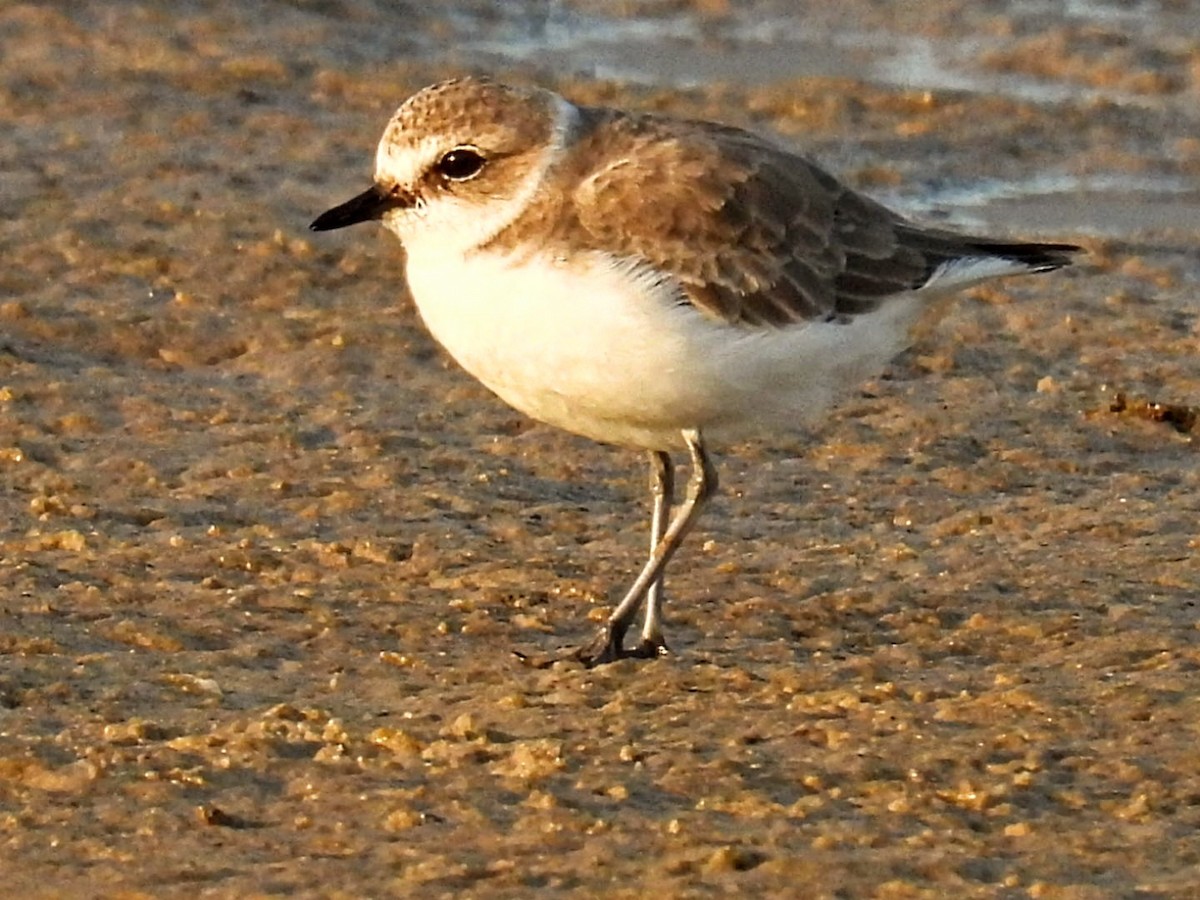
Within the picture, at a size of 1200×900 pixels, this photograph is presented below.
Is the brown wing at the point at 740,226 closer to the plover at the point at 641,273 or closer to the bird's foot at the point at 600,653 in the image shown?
the plover at the point at 641,273

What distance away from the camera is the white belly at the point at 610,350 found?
5551 millimetres

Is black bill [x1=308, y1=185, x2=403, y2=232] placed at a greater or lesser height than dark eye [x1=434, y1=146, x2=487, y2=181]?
lesser

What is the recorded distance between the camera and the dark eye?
594cm

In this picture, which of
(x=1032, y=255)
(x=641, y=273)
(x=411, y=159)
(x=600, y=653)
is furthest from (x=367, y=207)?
(x=1032, y=255)

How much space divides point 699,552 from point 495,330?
1.27m

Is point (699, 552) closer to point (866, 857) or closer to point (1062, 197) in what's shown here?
point (866, 857)

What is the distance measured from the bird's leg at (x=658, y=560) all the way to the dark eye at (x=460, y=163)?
0.80m

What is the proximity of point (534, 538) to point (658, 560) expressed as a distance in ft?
2.53

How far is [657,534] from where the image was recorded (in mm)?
6242

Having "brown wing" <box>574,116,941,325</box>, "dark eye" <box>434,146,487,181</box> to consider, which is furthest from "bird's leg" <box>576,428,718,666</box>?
"dark eye" <box>434,146,487,181</box>

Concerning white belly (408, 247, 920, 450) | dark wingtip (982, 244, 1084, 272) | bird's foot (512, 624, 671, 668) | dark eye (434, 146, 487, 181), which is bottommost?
bird's foot (512, 624, 671, 668)

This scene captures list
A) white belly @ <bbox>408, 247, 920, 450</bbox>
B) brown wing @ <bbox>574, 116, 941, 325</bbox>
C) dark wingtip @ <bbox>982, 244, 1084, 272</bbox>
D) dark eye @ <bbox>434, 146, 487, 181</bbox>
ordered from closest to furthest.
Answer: white belly @ <bbox>408, 247, 920, 450</bbox> → brown wing @ <bbox>574, 116, 941, 325</bbox> → dark eye @ <bbox>434, 146, 487, 181</bbox> → dark wingtip @ <bbox>982, 244, 1084, 272</bbox>

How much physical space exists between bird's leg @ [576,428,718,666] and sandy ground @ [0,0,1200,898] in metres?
0.12

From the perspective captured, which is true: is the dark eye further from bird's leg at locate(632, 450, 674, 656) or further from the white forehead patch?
bird's leg at locate(632, 450, 674, 656)
